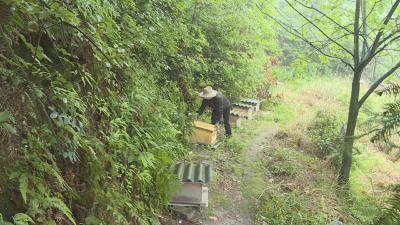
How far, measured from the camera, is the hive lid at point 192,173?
16.7 ft

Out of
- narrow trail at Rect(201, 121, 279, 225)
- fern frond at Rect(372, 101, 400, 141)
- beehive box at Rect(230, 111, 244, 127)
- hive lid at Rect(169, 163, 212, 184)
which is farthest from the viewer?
beehive box at Rect(230, 111, 244, 127)

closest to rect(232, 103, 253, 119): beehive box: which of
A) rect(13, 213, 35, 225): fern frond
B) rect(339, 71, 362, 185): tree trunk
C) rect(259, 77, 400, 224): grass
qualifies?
rect(259, 77, 400, 224): grass

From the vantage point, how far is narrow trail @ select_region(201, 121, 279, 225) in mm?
5667

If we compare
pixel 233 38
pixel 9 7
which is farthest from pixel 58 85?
pixel 233 38

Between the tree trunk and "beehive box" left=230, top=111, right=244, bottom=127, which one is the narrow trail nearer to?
"beehive box" left=230, top=111, right=244, bottom=127

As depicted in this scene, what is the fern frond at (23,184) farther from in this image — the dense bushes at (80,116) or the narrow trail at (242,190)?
the narrow trail at (242,190)

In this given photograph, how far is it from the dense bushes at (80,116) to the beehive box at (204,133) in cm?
181

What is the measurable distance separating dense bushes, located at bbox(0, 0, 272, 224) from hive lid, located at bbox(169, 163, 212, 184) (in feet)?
1.38

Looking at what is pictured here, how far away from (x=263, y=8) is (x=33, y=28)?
6.30 meters

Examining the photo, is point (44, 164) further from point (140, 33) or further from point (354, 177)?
point (354, 177)

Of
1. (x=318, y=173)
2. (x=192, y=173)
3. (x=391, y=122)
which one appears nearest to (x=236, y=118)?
(x=318, y=173)

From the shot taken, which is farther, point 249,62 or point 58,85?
point 249,62

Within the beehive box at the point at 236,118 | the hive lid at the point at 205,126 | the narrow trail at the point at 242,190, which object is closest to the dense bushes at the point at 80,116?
the narrow trail at the point at 242,190

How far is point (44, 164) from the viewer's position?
8.73 ft
